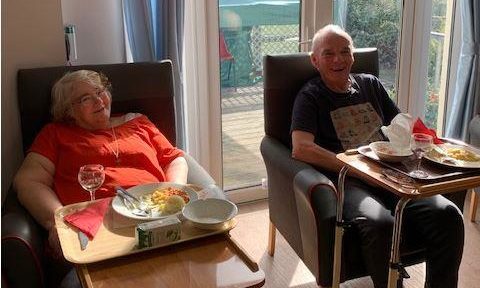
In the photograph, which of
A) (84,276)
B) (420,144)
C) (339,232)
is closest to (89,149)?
(84,276)

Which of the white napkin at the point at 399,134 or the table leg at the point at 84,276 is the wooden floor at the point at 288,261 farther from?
the table leg at the point at 84,276

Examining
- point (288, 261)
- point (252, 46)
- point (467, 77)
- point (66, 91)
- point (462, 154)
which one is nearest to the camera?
point (462, 154)

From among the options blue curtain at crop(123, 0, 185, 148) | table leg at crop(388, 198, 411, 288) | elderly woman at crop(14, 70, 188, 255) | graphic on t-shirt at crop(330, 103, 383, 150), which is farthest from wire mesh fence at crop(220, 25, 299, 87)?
table leg at crop(388, 198, 411, 288)

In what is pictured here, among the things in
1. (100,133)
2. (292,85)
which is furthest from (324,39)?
(100,133)

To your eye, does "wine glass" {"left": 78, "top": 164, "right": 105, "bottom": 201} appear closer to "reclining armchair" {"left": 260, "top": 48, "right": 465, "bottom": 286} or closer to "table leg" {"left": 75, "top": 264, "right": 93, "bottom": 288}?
"table leg" {"left": 75, "top": 264, "right": 93, "bottom": 288}

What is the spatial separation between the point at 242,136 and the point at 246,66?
1.46 feet

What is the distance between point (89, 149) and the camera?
6.18 feet

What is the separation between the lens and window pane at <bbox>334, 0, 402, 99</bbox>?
3097 mm

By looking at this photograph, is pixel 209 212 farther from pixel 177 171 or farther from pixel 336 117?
pixel 336 117

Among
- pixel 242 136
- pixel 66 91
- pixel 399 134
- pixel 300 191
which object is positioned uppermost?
pixel 66 91

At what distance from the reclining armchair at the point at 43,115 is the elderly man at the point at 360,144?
1.67 ft

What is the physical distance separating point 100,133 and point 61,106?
176 mm

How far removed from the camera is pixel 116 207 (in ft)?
4.90

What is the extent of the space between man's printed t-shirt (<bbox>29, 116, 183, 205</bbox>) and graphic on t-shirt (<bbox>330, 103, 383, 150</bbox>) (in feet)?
2.36
